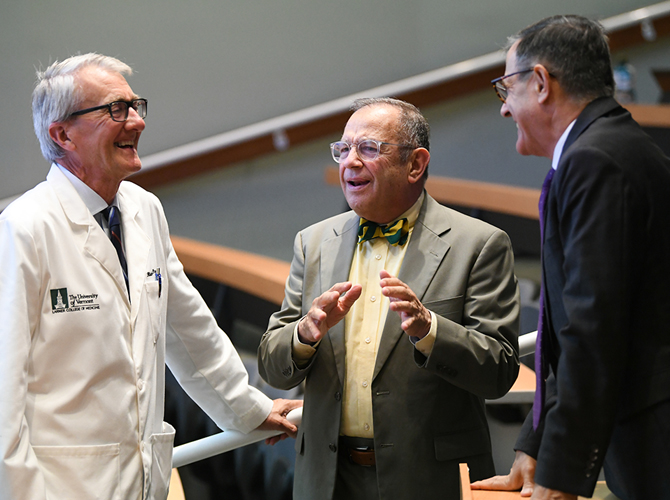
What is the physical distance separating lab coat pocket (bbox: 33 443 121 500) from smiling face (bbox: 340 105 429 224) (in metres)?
0.80

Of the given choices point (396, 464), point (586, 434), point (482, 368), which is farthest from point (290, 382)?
point (586, 434)

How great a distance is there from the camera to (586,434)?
119 centimetres

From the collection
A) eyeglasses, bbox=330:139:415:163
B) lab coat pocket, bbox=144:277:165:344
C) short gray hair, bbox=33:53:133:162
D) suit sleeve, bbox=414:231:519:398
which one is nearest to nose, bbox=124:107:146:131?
short gray hair, bbox=33:53:133:162

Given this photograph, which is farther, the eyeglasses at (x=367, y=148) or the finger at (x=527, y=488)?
the eyeglasses at (x=367, y=148)

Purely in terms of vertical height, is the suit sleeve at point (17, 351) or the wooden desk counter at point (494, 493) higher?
the suit sleeve at point (17, 351)

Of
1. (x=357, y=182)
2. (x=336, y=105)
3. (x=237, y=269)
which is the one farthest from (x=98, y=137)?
(x=336, y=105)

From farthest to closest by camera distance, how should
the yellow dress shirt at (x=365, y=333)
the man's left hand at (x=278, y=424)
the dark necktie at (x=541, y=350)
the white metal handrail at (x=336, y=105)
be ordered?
the white metal handrail at (x=336, y=105) → the man's left hand at (x=278, y=424) → the yellow dress shirt at (x=365, y=333) → the dark necktie at (x=541, y=350)

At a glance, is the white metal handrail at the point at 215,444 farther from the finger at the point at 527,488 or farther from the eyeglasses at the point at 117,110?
the eyeglasses at the point at 117,110

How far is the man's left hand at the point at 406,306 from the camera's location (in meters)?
1.47

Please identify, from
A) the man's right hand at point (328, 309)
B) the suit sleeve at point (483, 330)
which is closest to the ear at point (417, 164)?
the suit sleeve at point (483, 330)

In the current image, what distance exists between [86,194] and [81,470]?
63 cm

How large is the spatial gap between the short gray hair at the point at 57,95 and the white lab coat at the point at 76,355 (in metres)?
0.08

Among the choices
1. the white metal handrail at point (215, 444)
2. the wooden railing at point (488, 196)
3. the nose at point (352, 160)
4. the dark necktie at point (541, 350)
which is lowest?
the white metal handrail at point (215, 444)

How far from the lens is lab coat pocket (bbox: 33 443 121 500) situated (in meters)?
1.48
